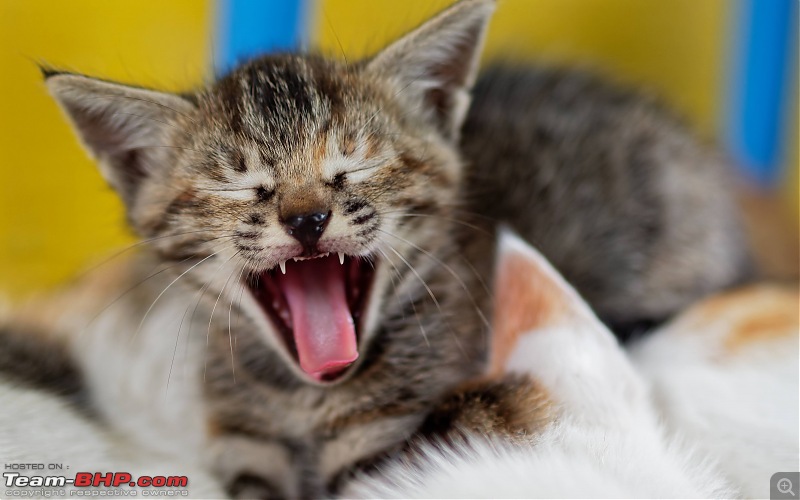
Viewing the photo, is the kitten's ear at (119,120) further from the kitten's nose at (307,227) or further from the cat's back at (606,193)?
the cat's back at (606,193)

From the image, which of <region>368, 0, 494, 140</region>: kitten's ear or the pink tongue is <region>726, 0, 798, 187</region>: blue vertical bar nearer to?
<region>368, 0, 494, 140</region>: kitten's ear

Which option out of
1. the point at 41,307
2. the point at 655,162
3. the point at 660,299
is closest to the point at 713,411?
the point at 660,299

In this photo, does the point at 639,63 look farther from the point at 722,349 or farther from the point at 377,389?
the point at 377,389

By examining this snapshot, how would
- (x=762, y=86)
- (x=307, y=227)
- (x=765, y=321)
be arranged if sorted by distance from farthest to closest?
(x=762, y=86), (x=765, y=321), (x=307, y=227)

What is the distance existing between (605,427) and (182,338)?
0.62m

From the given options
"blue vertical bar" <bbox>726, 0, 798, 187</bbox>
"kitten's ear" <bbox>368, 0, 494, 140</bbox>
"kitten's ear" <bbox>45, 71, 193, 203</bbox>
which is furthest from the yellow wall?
"blue vertical bar" <bbox>726, 0, 798, 187</bbox>

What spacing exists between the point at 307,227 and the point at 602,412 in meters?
0.37

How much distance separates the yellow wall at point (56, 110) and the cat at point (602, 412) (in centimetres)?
68

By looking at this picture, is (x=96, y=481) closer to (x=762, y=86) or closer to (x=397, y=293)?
(x=397, y=293)

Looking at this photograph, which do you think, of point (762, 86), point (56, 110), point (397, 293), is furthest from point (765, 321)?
point (762, 86)

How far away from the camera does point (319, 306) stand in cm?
91

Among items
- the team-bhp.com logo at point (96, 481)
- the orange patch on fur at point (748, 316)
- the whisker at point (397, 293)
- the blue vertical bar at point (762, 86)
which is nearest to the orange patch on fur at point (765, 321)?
the orange patch on fur at point (748, 316)

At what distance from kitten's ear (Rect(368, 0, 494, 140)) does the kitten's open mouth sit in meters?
0.25

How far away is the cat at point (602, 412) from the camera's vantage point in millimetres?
736
